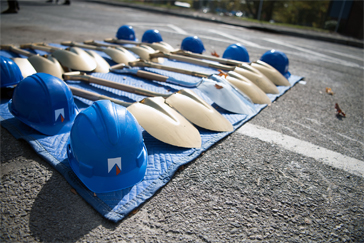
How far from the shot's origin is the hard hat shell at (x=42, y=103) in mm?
2754

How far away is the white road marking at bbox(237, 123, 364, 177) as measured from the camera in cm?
271

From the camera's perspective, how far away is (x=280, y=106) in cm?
414

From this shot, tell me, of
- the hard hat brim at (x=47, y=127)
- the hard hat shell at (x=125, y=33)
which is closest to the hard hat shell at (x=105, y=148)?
the hard hat brim at (x=47, y=127)

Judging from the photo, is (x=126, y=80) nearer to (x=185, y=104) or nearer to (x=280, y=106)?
(x=185, y=104)

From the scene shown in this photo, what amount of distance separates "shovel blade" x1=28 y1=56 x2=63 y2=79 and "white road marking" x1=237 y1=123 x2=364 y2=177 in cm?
309

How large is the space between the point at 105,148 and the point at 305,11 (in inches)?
844

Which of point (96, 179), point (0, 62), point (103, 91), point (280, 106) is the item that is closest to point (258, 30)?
point (280, 106)

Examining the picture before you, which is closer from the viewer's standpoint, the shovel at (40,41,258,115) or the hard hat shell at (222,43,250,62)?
the shovel at (40,41,258,115)

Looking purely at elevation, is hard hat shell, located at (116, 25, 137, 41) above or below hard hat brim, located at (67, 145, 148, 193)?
above

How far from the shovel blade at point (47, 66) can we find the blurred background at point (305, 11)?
1482 cm

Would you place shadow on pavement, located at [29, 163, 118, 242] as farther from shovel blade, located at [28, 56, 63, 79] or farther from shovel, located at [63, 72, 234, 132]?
shovel blade, located at [28, 56, 63, 79]

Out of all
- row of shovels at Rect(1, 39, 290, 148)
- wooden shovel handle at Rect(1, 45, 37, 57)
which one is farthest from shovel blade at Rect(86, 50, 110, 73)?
wooden shovel handle at Rect(1, 45, 37, 57)

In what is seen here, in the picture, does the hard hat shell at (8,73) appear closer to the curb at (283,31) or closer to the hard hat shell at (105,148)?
the hard hat shell at (105,148)

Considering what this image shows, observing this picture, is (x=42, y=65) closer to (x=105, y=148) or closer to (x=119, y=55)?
(x=119, y=55)
